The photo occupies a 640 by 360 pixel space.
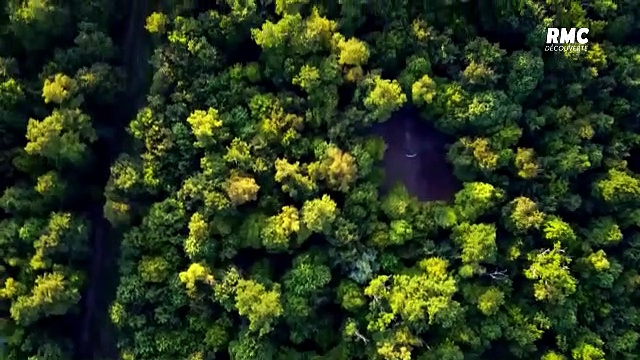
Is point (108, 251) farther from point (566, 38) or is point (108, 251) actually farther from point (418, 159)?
point (566, 38)

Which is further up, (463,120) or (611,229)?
(463,120)

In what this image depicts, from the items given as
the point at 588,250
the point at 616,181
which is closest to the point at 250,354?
the point at 588,250

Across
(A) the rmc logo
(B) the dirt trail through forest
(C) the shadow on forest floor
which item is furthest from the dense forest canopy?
(C) the shadow on forest floor

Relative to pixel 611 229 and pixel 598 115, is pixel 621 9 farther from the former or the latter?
pixel 611 229

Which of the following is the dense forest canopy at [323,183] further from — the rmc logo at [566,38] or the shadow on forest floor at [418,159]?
the shadow on forest floor at [418,159]

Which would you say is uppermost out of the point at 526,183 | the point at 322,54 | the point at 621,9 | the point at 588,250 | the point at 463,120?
the point at 621,9

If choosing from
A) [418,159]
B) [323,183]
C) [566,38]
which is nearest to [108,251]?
[323,183]

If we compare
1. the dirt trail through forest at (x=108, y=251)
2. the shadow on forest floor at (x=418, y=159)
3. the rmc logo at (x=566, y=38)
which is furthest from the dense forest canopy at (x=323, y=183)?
the shadow on forest floor at (x=418, y=159)
